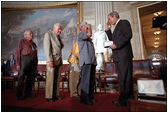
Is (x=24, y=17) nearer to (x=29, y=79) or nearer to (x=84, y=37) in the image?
(x=29, y=79)

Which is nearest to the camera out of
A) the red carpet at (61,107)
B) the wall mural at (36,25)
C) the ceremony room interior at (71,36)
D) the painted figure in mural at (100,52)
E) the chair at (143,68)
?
the red carpet at (61,107)

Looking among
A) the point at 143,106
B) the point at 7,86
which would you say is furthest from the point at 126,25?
the point at 7,86

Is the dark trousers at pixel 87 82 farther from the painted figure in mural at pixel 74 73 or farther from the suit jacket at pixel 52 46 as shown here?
the painted figure in mural at pixel 74 73

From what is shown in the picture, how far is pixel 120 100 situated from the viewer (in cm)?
178

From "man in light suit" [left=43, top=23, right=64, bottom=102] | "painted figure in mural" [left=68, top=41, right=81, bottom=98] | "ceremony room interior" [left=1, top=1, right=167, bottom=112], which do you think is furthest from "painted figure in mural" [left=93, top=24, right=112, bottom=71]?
"man in light suit" [left=43, top=23, right=64, bottom=102]

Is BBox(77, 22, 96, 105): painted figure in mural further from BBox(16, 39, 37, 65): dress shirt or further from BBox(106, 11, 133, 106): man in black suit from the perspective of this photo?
BBox(16, 39, 37, 65): dress shirt

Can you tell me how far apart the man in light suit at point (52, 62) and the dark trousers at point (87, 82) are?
1.79 ft

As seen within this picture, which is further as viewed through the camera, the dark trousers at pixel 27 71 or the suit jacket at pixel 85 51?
the dark trousers at pixel 27 71

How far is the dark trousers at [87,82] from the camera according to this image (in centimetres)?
189

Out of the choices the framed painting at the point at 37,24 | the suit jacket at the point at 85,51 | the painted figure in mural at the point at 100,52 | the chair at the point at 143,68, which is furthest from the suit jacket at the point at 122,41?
the framed painting at the point at 37,24

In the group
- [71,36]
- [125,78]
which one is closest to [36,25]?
[71,36]

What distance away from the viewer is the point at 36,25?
20.9 feet

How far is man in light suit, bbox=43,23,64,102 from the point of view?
6.95 feet

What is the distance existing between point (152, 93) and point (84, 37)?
1193mm
